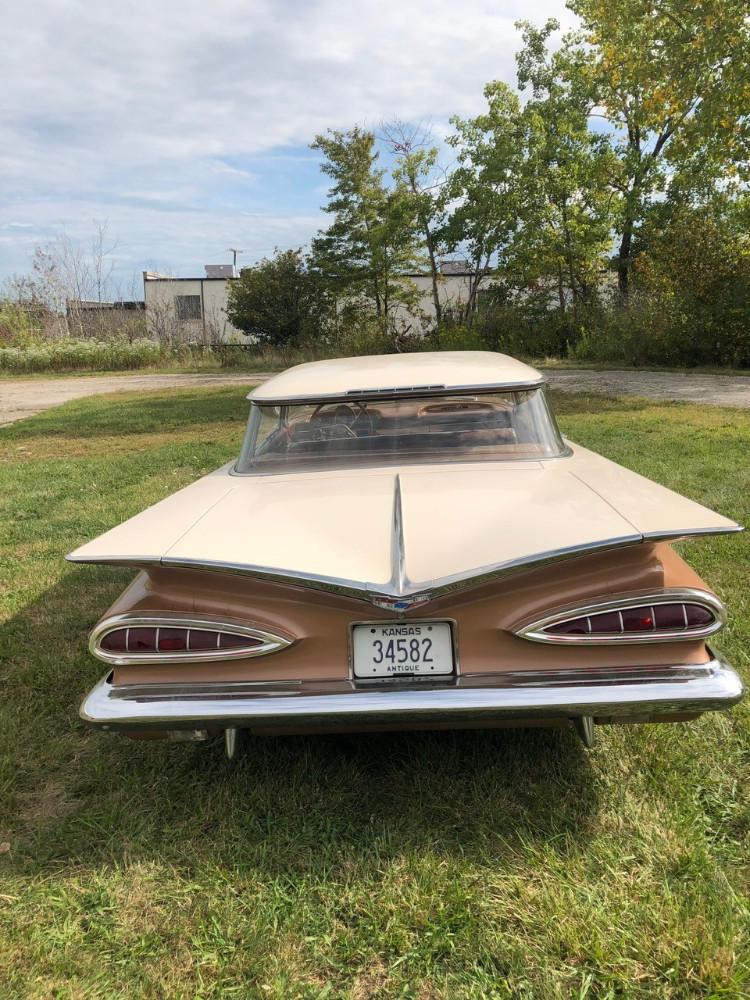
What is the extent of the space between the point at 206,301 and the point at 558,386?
30.9 meters

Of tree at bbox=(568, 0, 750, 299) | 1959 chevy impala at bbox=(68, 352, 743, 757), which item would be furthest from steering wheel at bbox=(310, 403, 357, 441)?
A: tree at bbox=(568, 0, 750, 299)

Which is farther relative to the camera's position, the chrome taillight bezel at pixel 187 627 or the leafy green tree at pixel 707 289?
the leafy green tree at pixel 707 289

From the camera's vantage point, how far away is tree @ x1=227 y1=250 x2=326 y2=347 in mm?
28922

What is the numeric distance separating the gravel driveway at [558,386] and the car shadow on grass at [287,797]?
32.4 ft

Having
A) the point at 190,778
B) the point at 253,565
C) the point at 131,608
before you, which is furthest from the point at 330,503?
the point at 190,778

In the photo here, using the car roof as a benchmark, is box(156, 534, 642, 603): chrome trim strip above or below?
below

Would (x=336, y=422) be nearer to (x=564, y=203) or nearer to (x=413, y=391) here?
(x=413, y=391)

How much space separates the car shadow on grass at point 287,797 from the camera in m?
2.08

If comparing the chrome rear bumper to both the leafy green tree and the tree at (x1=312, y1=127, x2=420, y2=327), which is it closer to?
the leafy green tree

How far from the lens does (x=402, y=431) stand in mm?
3061

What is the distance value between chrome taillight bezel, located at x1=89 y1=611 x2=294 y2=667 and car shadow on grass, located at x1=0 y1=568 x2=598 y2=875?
0.59 metres

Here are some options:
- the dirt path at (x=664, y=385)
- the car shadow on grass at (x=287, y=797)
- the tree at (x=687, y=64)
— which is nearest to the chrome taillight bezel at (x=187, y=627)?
the car shadow on grass at (x=287, y=797)

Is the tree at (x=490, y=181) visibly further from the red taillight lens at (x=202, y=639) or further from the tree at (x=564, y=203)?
the red taillight lens at (x=202, y=639)

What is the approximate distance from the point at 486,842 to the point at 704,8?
14496mm
